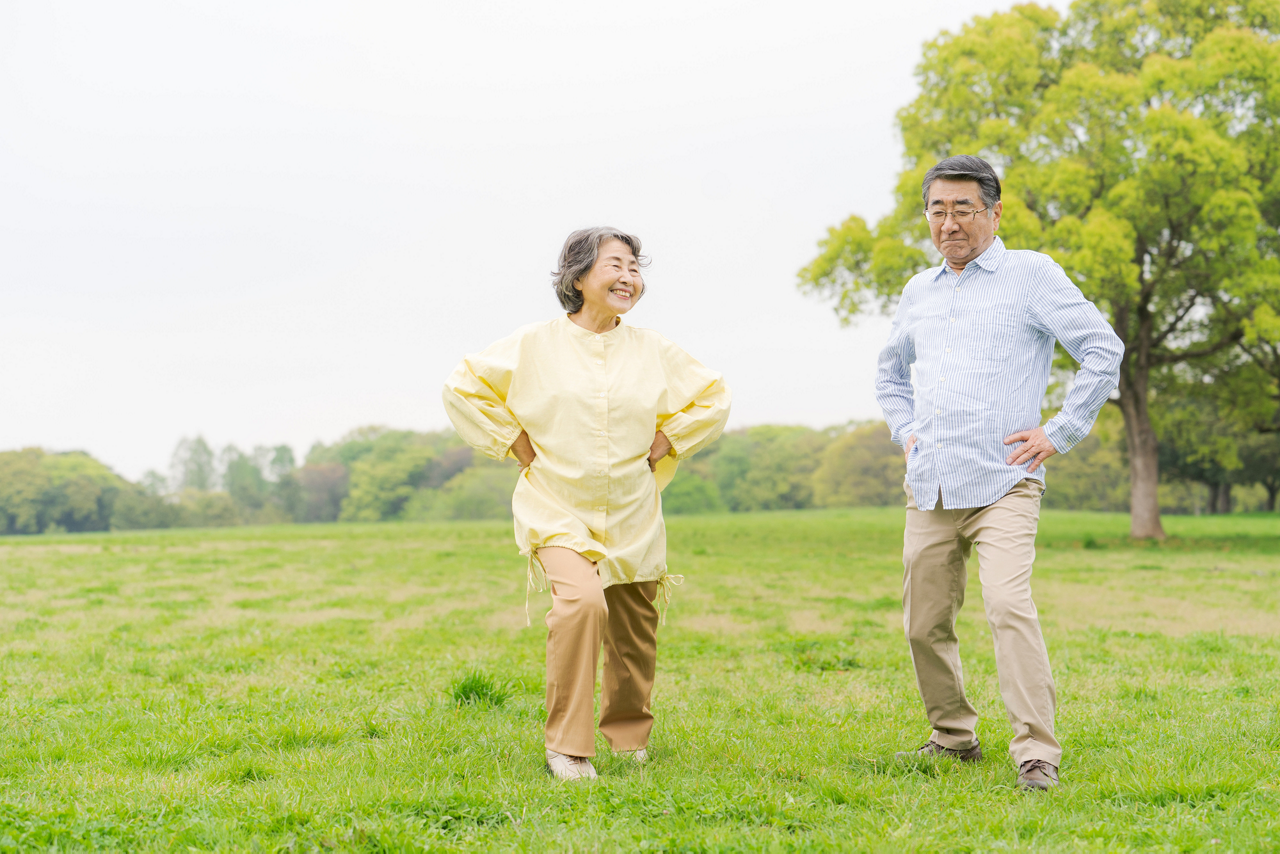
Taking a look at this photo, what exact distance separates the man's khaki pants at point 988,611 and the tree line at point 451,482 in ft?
132

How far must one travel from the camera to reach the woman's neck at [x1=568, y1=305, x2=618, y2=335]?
4.45 m

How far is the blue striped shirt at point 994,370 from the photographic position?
4.02 metres

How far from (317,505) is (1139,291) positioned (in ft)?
229

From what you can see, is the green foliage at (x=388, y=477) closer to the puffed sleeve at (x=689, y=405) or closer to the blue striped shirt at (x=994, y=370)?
the puffed sleeve at (x=689, y=405)

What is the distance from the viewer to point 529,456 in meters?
4.45

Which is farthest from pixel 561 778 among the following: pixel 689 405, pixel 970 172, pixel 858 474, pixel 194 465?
pixel 194 465

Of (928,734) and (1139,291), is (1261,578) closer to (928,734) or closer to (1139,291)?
(1139,291)

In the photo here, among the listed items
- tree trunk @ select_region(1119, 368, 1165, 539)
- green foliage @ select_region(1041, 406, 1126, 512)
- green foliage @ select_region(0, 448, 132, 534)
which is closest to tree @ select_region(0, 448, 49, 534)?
green foliage @ select_region(0, 448, 132, 534)

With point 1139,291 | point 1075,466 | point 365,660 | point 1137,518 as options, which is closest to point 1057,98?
point 1139,291

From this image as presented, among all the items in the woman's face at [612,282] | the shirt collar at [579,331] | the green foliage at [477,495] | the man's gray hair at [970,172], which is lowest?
the green foliage at [477,495]

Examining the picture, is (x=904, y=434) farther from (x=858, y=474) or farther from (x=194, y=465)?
(x=194, y=465)

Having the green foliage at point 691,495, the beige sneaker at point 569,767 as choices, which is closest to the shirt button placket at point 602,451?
the beige sneaker at point 569,767

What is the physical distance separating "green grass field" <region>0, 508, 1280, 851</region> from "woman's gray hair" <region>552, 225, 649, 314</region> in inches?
79.1

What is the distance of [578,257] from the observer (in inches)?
174
